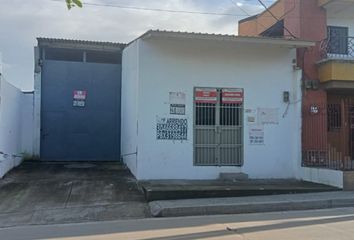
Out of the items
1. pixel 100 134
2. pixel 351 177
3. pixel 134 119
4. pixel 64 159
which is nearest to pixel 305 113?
pixel 351 177

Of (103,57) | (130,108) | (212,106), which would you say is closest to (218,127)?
(212,106)

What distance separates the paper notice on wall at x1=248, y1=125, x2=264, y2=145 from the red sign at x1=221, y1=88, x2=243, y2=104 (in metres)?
0.98

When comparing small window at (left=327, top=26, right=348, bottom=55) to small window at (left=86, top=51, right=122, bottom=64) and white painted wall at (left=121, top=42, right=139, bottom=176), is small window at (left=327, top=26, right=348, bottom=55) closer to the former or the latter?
white painted wall at (left=121, top=42, right=139, bottom=176)

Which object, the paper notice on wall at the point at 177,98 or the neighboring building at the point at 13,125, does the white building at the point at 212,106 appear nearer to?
the paper notice on wall at the point at 177,98

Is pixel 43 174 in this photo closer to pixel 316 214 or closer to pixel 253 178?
pixel 253 178

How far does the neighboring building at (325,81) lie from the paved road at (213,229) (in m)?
4.94

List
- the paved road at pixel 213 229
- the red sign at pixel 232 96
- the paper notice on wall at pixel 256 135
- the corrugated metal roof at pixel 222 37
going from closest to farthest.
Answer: the paved road at pixel 213 229 < the corrugated metal roof at pixel 222 37 < the red sign at pixel 232 96 < the paper notice on wall at pixel 256 135

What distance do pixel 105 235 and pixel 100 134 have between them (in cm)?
1074

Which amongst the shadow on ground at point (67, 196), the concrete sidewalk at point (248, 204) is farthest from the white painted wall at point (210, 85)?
the concrete sidewalk at point (248, 204)

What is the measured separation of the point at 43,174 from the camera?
15359mm

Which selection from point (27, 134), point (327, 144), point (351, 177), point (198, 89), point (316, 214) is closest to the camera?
point (316, 214)

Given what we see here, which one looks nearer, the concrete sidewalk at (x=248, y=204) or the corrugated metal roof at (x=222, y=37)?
the concrete sidewalk at (x=248, y=204)

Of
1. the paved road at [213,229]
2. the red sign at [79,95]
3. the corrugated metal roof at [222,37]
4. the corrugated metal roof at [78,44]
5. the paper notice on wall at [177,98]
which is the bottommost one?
the paved road at [213,229]

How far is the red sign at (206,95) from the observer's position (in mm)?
15203
